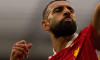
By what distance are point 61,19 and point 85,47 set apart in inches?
11.3

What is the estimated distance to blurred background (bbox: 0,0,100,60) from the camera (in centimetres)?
271

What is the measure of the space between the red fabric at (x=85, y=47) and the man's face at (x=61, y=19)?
137 mm

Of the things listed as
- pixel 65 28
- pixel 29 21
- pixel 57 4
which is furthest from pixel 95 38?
pixel 29 21

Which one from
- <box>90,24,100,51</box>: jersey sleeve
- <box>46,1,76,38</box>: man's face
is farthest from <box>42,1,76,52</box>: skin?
<box>90,24,100,51</box>: jersey sleeve

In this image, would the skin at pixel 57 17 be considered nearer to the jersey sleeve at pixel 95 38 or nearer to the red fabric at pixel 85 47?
the red fabric at pixel 85 47

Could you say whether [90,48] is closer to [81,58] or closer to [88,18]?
[81,58]

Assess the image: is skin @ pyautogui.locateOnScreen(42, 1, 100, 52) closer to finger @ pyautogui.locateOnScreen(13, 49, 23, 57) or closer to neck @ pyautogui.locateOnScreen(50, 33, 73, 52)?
neck @ pyautogui.locateOnScreen(50, 33, 73, 52)

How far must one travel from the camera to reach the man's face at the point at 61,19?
47.4 inches

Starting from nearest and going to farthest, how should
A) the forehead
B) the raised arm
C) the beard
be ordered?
the raised arm
the beard
the forehead

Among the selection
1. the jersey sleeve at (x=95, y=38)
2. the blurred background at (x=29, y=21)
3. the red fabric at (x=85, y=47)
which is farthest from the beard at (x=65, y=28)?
the blurred background at (x=29, y=21)

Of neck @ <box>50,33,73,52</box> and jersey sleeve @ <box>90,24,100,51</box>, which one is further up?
jersey sleeve @ <box>90,24,100,51</box>

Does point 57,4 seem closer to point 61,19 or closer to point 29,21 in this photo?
point 61,19

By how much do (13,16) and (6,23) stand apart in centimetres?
28

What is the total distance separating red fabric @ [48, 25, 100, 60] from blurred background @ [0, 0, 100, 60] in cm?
152
